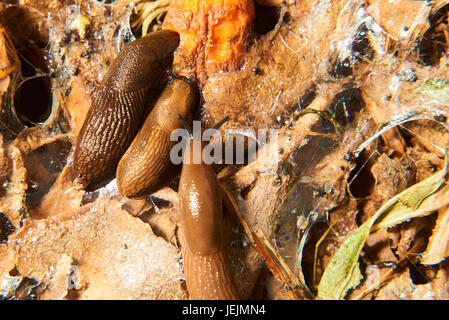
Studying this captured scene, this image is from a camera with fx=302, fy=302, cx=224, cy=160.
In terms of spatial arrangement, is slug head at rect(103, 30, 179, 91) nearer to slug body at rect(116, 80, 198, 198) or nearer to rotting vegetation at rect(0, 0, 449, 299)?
slug body at rect(116, 80, 198, 198)

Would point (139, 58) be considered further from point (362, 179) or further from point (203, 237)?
point (362, 179)

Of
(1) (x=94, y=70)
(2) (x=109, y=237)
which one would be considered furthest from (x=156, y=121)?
(2) (x=109, y=237)

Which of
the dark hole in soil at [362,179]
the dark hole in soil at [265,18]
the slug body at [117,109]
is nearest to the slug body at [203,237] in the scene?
the slug body at [117,109]

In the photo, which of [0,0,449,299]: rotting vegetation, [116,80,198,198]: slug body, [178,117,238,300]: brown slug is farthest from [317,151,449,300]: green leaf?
[116,80,198,198]: slug body

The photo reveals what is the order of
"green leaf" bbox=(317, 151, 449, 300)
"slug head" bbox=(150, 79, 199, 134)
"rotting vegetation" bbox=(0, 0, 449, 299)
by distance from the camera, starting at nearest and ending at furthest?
"green leaf" bbox=(317, 151, 449, 300) → "rotting vegetation" bbox=(0, 0, 449, 299) → "slug head" bbox=(150, 79, 199, 134)

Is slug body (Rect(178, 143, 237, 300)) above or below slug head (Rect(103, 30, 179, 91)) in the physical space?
below

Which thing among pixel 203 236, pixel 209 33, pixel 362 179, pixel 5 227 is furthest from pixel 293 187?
pixel 5 227
